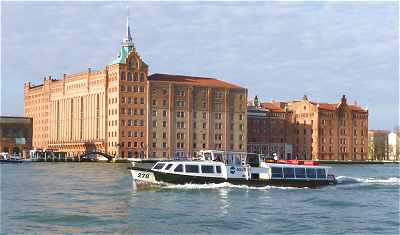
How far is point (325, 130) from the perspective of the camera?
193125 mm

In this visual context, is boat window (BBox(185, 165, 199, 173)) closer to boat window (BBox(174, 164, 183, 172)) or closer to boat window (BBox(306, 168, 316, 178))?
boat window (BBox(174, 164, 183, 172))

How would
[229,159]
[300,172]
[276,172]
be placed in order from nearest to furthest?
1. [229,159]
2. [276,172]
3. [300,172]

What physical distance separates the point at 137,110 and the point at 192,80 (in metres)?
18.5

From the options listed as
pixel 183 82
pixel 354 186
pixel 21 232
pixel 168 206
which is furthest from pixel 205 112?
pixel 21 232

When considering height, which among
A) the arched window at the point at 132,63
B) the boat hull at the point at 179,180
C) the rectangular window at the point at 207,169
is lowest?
the boat hull at the point at 179,180

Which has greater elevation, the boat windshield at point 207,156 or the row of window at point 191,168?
the boat windshield at point 207,156

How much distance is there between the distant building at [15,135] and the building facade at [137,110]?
34.5 feet

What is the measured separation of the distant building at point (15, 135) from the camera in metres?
182

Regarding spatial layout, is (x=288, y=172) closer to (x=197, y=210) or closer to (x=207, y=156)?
(x=207, y=156)

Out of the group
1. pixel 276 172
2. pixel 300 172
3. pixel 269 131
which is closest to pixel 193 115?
pixel 269 131

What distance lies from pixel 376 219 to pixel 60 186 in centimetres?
3143

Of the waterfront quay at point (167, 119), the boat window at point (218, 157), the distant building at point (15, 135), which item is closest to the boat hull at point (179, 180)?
the boat window at point (218, 157)

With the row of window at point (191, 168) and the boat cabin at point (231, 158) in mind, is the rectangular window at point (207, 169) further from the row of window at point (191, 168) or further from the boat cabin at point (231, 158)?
the boat cabin at point (231, 158)

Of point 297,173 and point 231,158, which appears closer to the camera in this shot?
point 231,158
